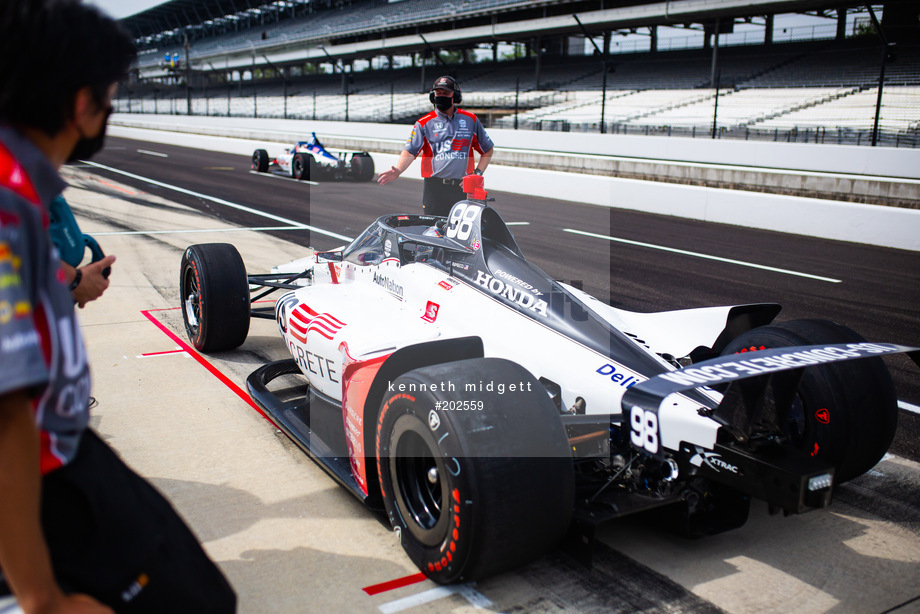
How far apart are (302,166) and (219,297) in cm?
1504

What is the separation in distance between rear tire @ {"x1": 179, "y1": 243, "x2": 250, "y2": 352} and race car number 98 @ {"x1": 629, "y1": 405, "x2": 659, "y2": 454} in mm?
3598

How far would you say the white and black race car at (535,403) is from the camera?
2596 mm

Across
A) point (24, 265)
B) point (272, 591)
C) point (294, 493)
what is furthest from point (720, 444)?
point (24, 265)

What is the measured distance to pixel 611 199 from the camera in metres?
16.3

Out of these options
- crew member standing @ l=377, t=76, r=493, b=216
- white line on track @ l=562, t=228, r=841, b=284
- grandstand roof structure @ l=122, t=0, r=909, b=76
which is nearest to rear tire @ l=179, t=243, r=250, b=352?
crew member standing @ l=377, t=76, r=493, b=216

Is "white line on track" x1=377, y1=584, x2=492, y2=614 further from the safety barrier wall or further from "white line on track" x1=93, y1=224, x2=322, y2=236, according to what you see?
the safety barrier wall

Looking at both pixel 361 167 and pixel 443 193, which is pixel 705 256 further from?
pixel 361 167

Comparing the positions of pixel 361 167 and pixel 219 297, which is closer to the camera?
pixel 219 297

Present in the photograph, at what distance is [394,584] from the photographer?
288 cm

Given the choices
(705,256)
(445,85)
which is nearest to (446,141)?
(445,85)

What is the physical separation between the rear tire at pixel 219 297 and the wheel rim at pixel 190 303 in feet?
0.24

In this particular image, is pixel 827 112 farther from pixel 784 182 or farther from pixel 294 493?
pixel 294 493

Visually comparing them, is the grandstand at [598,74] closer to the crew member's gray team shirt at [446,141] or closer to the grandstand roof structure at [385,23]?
the grandstand roof structure at [385,23]

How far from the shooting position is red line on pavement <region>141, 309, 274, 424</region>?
488 cm
